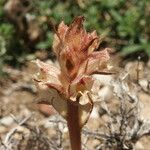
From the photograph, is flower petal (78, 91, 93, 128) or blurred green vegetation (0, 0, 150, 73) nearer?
flower petal (78, 91, 93, 128)

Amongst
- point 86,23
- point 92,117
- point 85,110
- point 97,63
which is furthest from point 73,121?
point 86,23

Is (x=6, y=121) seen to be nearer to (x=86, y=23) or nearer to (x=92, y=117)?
(x=92, y=117)

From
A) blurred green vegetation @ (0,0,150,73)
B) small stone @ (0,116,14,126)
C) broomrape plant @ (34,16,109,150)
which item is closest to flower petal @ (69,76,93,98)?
broomrape plant @ (34,16,109,150)

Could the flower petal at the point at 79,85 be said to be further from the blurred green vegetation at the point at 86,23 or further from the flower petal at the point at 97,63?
the blurred green vegetation at the point at 86,23

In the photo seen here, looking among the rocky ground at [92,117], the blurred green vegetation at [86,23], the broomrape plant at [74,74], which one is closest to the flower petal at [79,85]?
the broomrape plant at [74,74]

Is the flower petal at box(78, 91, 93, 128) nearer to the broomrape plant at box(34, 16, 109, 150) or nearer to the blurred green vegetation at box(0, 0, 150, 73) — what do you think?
the broomrape plant at box(34, 16, 109, 150)
